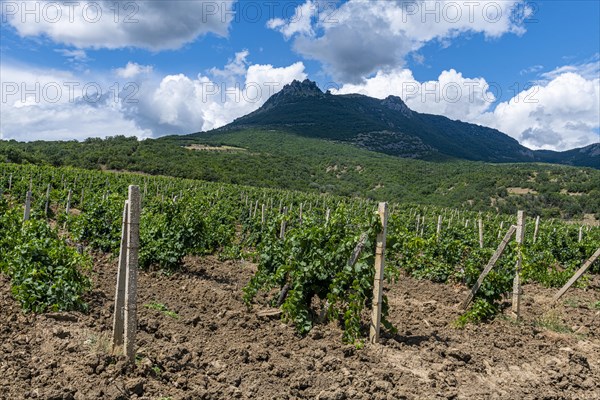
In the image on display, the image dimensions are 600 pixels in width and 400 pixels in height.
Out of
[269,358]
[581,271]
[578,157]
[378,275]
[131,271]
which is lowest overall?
[269,358]

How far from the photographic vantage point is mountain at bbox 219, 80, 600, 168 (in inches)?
4877

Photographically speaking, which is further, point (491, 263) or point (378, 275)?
point (491, 263)

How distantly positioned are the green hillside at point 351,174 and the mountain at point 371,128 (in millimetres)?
39382

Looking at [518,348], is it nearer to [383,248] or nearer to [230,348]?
[383,248]

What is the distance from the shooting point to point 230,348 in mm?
4871

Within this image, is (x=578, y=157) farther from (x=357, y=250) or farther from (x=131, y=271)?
(x=131, y=271)

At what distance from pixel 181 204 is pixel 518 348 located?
7.19 meters

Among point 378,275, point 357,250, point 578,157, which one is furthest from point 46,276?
point 578,157

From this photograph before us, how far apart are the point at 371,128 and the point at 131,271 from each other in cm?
13015

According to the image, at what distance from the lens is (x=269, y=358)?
471 centimetres

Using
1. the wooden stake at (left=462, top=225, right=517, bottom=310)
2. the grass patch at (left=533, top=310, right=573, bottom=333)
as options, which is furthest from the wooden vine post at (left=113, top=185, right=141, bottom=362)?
the grass patch at (left=533, top=310, right=573, bottom=333)

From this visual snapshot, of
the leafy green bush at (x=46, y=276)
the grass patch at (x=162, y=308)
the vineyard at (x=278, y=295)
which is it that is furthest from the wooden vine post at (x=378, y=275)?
the leafy green bush at (x=46, y=276)

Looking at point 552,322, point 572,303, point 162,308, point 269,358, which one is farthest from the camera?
point 572,303

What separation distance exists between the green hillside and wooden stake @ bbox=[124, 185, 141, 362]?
46.6 metres
